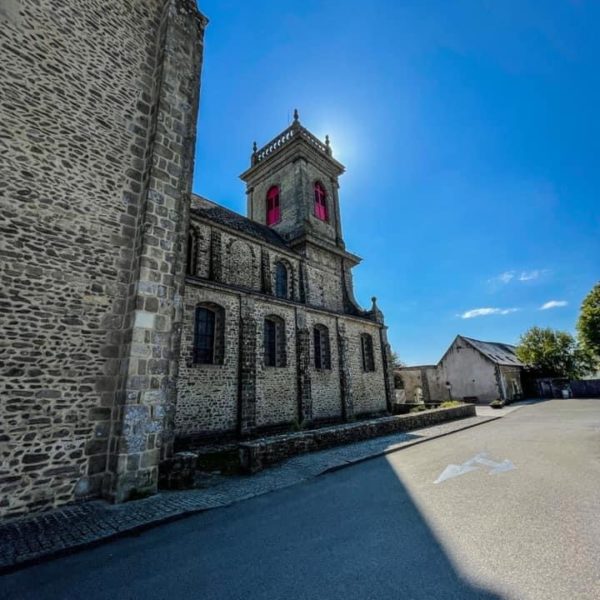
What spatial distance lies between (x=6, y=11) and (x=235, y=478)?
10.1 metres

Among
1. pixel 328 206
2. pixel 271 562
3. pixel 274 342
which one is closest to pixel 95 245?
pixel 271 562

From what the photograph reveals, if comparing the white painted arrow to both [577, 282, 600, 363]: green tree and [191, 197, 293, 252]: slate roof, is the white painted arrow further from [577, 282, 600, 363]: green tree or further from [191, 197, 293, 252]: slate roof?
[577, 282, 600, 363]: green tree

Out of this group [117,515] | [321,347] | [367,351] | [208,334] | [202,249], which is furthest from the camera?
[367,351]

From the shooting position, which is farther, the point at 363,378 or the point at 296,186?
the point at 296,186

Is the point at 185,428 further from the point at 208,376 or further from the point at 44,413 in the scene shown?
the point at 44,413

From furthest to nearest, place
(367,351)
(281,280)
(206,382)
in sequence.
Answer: (367,351)
(281,280)
(206,382)

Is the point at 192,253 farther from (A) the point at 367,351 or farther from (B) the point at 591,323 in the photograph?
(B) the point at 591,323

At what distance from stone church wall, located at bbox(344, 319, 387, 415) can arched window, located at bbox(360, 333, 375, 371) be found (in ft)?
0.74

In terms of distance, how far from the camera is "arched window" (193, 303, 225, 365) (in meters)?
11.1

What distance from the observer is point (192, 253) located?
13.0 m

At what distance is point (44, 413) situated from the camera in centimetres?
518

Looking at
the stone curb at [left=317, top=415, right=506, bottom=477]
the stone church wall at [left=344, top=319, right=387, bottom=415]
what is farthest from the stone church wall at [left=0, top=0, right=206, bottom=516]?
the stone church wall at [left=344, top=319, right=387, bottom=415]

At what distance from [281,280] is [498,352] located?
27.3 m

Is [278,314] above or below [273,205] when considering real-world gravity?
below
